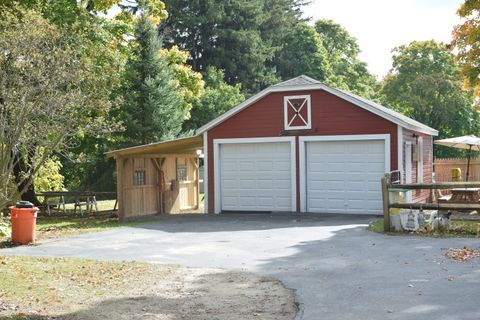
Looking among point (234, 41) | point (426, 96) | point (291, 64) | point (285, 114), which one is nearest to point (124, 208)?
point (285, 114)

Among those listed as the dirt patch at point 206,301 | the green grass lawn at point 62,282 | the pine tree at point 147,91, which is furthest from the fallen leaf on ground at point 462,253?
the pine tree at point 147,91

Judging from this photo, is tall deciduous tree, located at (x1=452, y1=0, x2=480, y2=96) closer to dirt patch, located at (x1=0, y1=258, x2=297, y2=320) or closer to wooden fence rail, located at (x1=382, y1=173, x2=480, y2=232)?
wooden fence rail, located at (x1=382, y1=173, x2=480, y2=232)

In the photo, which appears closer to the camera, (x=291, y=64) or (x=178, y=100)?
(x=178, y=100)

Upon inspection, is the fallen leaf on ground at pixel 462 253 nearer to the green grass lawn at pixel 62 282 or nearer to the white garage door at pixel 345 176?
the green grass lawn at pixel 62 282

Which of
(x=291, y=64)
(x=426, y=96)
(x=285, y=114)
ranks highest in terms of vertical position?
(x=291, y=64)

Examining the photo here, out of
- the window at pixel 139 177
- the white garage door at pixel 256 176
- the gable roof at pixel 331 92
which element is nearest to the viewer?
the gable roof at pixel 331 92

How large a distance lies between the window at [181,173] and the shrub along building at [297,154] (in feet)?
6.16

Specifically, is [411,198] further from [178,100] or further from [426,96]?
[426,96]

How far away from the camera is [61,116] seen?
12594 mm

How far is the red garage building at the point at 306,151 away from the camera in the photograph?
19.1 m

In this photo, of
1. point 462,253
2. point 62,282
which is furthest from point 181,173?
point 62,282

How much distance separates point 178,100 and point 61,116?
60.5 ft

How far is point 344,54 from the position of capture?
61.2 meters

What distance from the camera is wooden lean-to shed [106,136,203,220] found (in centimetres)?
2038
